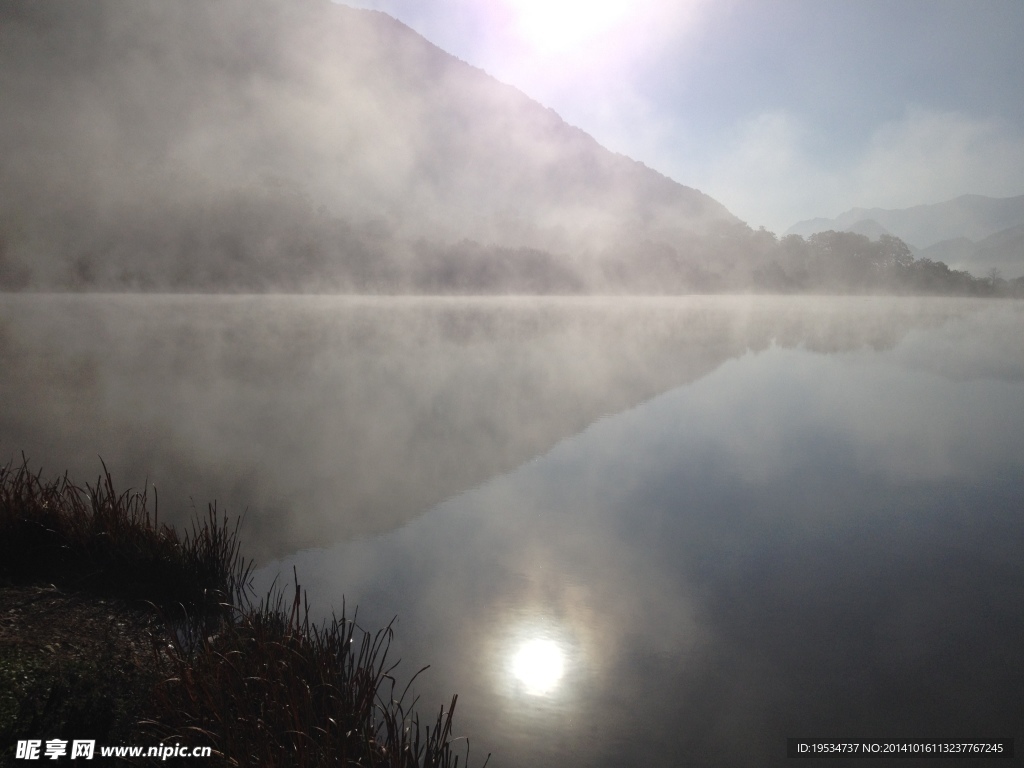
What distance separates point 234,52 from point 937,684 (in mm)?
187467

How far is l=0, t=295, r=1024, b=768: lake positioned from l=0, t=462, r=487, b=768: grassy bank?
1.98ft

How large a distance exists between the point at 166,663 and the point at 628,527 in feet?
13.8

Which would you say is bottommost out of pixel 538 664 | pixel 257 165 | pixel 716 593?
pixel 538 664

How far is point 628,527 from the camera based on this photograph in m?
6.30

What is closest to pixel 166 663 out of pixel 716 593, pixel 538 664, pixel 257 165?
pixel 538 664

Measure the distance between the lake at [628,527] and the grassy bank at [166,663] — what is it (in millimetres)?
603

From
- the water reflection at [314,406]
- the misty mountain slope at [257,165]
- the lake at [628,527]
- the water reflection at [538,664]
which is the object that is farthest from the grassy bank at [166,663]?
the misty mountain slope at [257,165]

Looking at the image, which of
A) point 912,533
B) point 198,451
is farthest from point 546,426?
point 912,533

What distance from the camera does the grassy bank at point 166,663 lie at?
250 cm

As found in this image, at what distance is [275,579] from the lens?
15.4 feet

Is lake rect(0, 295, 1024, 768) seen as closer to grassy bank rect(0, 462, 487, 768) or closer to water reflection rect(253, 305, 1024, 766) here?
water reflection rect(253, 305, 1024, 766)

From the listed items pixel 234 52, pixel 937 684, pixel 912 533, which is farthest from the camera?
pixel 234 52

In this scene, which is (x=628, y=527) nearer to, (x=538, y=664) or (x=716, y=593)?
(x=716, y=593)

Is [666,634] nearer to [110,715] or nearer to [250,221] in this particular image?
[110,715]
